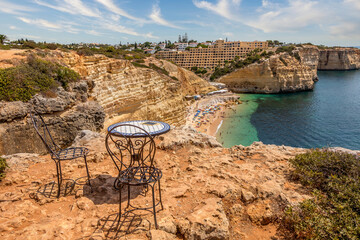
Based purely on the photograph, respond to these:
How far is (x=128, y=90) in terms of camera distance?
59.9 feet

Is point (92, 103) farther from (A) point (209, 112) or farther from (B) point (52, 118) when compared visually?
(A) point (209, 112)

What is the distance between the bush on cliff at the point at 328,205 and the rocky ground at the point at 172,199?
0.31m

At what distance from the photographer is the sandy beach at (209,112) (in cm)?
2862

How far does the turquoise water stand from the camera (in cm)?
2425

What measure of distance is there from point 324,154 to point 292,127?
26685 mm

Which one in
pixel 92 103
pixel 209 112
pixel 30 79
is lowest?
pixel 209 112

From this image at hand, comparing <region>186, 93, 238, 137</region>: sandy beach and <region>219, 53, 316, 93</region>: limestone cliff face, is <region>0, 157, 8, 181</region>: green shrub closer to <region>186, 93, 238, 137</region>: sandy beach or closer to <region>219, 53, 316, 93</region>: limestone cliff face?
<region>186, 93, 238, 137</region>: sandy beach

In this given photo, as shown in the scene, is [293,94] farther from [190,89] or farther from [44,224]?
[44,224]

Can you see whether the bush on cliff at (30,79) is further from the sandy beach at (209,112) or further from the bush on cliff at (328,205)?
the sandy beach at (209,112)

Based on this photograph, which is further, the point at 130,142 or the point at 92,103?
the point at 92,103

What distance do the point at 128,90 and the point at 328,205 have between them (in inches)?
675

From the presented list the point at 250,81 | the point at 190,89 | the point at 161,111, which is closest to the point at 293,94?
the point at 250,81

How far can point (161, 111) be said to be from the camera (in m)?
21.5

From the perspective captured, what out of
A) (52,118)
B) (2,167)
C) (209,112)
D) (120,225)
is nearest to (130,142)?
(120,225)
